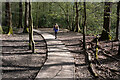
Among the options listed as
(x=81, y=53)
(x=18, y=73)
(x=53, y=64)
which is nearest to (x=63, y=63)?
(x=53, y=64)

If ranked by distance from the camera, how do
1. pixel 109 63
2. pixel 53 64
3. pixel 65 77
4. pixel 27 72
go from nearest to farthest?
pixel 65 77 < pixel 27 72 < pixel 53 64 < pixel 109 63

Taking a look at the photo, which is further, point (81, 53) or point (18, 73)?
point (81, 53)

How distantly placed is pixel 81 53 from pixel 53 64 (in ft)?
11.1

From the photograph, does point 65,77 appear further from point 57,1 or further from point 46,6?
point 46,6

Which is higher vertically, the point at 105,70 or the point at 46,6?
the point at 46,6

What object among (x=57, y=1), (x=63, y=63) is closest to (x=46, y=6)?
(x=57, y=1)

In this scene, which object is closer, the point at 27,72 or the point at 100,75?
the point at 100,75

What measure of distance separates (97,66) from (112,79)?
4.69 feet

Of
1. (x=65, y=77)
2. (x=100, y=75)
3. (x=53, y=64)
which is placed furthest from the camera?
(x=53, y=64)

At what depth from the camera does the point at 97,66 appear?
689cm

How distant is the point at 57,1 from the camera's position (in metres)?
25.0

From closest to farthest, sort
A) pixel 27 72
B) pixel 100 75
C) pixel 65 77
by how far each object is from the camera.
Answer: pixel 65 77 → pixel 100 75 → pixel 27 72

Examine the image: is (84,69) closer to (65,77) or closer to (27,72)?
(65,77)

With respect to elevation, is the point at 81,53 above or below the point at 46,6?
below
